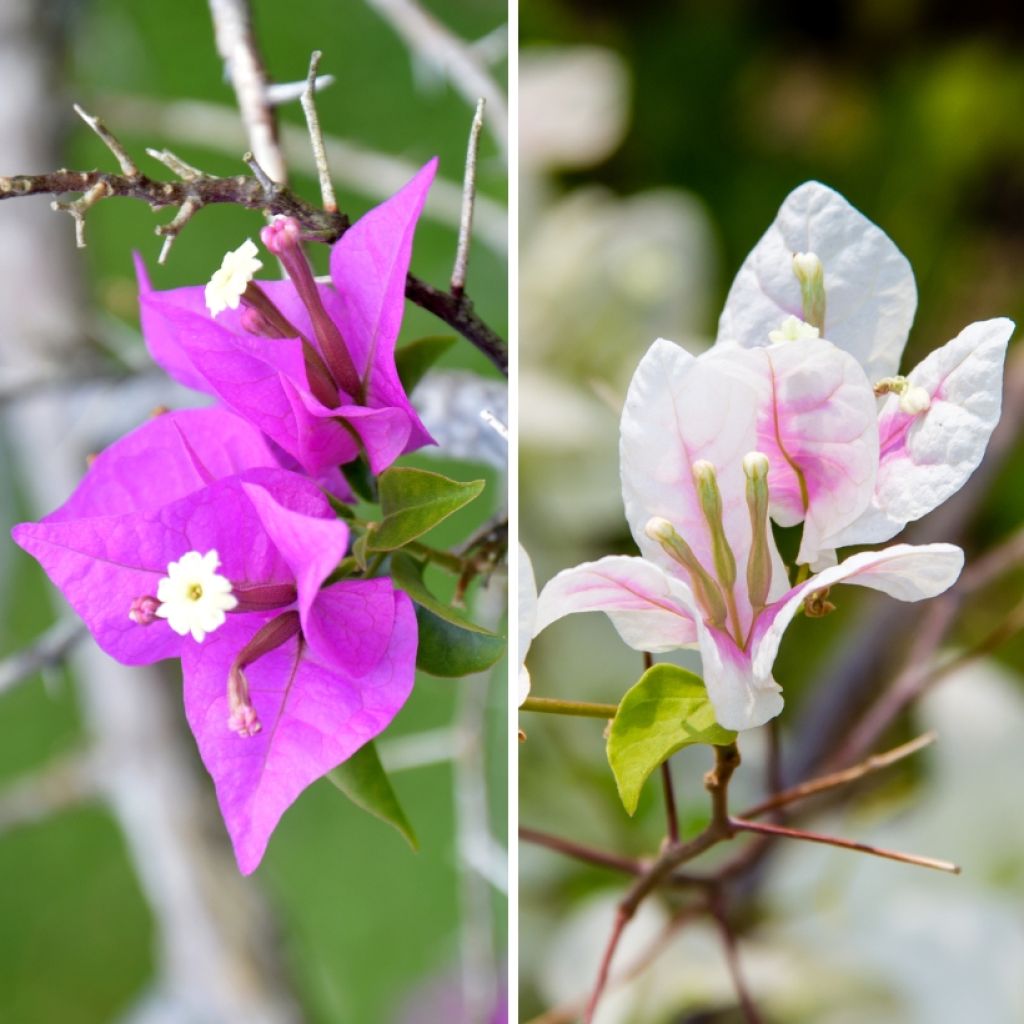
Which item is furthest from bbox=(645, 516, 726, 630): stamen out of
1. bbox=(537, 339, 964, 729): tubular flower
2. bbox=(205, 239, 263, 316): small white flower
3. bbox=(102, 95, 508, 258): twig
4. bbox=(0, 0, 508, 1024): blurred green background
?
bbox=(0, 0, 508, 1024): blurred green background

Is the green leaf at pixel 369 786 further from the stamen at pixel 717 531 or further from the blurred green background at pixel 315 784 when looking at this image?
the blurred green background at pixel 315 784

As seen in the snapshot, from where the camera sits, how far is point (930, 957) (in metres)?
0.46

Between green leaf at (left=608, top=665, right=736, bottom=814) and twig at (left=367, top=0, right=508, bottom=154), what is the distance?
0.19m

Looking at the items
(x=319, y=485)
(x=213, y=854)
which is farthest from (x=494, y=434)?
(x=213, y=854)

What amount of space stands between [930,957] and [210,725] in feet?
1.10

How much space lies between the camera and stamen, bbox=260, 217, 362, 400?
0.80 ft

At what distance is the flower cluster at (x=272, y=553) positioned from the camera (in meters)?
0.25

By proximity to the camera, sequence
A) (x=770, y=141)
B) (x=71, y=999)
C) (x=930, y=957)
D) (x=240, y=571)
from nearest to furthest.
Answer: (x=240, y=571)
(x=930, y=957)
(x=770, y=141)
(x=71, y=999)

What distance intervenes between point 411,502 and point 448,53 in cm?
19

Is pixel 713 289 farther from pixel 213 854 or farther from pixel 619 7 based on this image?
pixel 213 854

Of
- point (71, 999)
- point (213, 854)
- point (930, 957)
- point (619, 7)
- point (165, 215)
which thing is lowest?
point (71, 999)

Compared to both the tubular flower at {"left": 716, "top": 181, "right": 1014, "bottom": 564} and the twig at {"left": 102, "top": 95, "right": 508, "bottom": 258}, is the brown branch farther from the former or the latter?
the twig at {"left": 102, "top": 95, "right": 508, "bottom": 258}

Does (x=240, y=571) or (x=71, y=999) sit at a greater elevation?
(x=240, y=571)

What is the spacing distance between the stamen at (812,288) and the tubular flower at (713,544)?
0.02 metres
